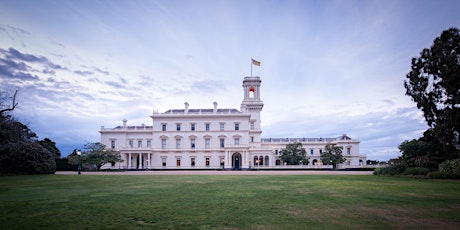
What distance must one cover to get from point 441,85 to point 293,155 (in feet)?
114

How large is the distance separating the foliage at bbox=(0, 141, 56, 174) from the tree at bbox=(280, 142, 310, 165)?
39642 millimetres

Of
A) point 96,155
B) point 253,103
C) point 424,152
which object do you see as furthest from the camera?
point 253,103

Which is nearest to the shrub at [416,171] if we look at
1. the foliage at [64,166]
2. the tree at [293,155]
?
the tree at [293,155]

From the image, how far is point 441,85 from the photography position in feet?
77.5

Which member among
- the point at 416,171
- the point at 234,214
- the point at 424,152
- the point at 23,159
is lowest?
the point at 416,171

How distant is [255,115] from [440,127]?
4320cm

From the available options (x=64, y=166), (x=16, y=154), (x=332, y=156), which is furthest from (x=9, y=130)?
(x=332, y=156)

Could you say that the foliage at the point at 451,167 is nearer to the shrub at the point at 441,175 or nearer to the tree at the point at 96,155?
the shrub at the point at 441,175

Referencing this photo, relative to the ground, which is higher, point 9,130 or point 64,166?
point 9,130

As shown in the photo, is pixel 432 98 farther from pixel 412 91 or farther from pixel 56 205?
pixel 56 205

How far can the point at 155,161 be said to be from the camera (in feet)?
192

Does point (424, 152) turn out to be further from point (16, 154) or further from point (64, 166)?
point (64, 166)

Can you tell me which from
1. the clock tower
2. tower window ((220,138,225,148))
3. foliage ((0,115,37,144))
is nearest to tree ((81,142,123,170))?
foliage ((0,115,37,144))

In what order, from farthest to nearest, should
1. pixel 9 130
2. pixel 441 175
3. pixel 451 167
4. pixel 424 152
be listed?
pixel 9 130 < pixel 424 152 < pixel 451 167 < pixel 441 175
